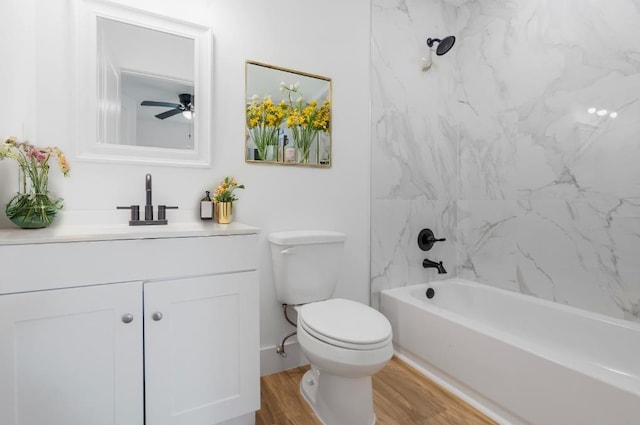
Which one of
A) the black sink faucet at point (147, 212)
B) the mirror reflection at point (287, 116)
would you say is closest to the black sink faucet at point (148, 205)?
the black sink faucet at point (147, 212)

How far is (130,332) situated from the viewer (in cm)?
108

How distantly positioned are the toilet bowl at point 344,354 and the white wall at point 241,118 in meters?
0.47

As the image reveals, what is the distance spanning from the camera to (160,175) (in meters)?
1.51

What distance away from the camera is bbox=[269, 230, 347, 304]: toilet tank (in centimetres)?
164

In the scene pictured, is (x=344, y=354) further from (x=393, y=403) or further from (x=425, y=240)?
(x=425, y=240)

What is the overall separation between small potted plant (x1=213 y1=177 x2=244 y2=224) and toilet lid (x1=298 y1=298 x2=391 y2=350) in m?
0.59

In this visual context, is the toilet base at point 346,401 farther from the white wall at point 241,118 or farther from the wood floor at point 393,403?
the white wall at point 241,118

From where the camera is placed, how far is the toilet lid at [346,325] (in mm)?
1202

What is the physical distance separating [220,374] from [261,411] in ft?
1.32

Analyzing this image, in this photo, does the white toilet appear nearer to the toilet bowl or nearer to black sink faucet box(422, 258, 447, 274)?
the toilet bowl

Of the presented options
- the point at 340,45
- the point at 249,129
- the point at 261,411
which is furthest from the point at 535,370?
the point at 340,45

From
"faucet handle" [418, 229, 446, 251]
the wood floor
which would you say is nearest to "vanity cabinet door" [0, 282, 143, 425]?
the wood floor

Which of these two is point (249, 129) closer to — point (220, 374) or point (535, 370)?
point (220, 374)

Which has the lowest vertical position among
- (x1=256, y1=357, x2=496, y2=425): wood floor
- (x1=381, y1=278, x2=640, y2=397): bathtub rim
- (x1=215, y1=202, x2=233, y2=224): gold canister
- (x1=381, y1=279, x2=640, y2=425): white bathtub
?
(x1=256, y1=357, x2=496, y2=425): wood floor
